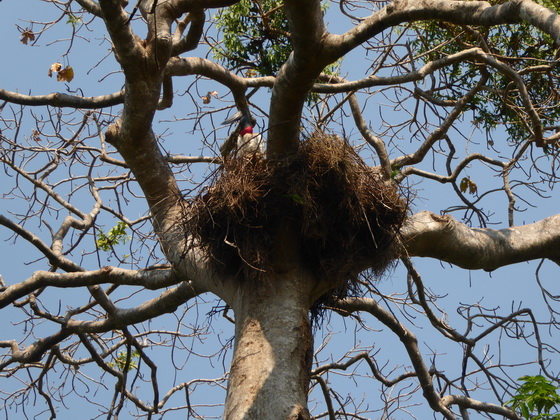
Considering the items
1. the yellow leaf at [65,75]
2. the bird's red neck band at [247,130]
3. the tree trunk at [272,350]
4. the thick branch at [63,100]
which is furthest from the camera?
the yellow leaf at [65,75]

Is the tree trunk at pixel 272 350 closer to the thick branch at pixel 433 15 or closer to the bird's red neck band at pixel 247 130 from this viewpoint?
the thick branch at pixel 433 15

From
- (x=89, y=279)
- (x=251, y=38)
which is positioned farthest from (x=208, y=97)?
(x=89, y=279)

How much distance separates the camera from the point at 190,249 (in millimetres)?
3959

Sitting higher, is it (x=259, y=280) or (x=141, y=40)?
(x=141, y=40)

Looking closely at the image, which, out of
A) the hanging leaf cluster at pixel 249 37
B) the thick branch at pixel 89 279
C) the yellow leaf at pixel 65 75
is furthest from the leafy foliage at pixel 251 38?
the thick branch at pixel 89 279

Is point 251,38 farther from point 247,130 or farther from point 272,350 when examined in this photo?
point 272,350

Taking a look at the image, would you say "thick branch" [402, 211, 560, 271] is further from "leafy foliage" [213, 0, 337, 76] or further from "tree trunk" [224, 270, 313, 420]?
"leafy foliage" [213, 0, 337, 76]

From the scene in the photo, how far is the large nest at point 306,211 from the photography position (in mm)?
3635

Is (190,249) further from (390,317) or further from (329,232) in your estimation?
(390,317)

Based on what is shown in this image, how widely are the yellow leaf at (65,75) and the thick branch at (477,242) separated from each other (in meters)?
3.23

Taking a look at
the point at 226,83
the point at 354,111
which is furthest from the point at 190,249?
the point at 354,111

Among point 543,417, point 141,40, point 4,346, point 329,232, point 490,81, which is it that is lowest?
point 543,417

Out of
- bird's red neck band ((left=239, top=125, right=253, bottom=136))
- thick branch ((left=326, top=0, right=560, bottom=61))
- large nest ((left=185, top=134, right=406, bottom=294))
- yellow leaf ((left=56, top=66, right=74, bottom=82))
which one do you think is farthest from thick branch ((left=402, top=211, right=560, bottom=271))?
yellow leaf ((left=56, top=66, right=74, bottom=82))

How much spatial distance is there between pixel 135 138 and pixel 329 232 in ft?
3.92
